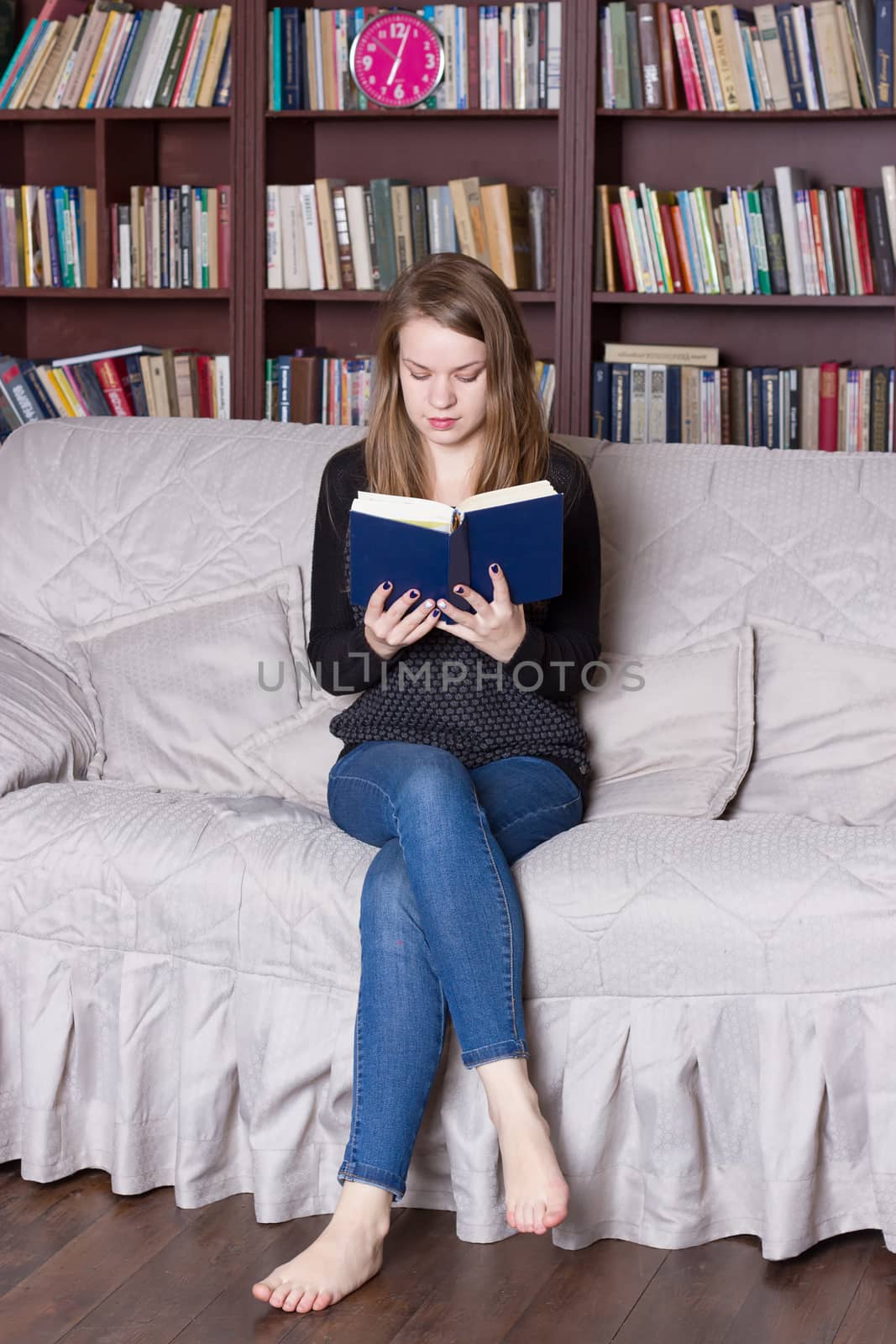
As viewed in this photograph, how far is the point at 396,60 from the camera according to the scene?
2.94 meters

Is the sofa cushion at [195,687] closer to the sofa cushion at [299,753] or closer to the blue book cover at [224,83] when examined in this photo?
the sofa cushion at [299,753]

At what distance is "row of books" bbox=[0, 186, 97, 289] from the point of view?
10.4ft

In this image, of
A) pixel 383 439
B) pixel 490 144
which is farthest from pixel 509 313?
pixel 490 144

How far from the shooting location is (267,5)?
2.96m

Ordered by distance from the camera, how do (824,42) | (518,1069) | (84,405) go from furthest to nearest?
(84,405), (824,42), (518,1069)

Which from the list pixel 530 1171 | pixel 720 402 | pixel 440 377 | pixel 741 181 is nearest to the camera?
pixel 530 1171

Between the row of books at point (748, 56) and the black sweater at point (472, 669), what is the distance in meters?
1.31

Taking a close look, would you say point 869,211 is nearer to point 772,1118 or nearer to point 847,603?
point 847,603

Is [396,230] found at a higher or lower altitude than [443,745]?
higher

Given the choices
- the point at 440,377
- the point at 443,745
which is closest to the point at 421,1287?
the point at 443,745

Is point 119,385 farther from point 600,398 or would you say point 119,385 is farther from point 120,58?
point 600,398

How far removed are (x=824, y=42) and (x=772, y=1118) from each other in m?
2.05

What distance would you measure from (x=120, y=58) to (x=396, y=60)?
60 cm

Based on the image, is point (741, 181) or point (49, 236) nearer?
point (741, 181)
